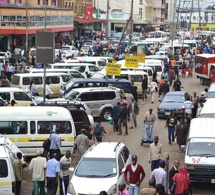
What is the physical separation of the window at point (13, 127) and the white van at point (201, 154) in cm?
536

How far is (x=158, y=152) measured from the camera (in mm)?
18891

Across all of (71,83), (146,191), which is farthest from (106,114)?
(146,191)

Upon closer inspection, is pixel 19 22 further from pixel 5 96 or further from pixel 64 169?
pixel 64 169

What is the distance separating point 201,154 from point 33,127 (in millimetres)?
5928

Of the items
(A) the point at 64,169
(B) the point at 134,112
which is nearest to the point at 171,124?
(B) the point at 134,112

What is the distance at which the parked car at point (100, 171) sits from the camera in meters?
15.9

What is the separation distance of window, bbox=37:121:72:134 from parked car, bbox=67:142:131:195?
161 inches

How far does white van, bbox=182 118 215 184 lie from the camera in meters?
18.1

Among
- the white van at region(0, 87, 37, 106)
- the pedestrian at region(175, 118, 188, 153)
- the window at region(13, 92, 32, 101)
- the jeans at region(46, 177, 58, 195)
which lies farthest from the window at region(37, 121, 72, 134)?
the window at region(13, 92, 32, 101)

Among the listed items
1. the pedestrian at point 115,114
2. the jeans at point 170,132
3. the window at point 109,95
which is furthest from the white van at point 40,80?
the jeans at point 170,132

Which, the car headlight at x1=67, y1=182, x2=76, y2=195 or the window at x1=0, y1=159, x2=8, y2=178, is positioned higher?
the window at x1=0, y1=159, x2=8, y2=178

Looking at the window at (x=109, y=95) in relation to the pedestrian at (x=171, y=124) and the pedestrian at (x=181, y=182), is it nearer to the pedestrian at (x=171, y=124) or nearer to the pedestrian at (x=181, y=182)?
the pedestrian at (x=171, y=124)

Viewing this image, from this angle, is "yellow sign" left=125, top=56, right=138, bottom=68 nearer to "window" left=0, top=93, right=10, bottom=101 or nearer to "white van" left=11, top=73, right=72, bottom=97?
"white van" left=11, top=73, right=72, bottom=97

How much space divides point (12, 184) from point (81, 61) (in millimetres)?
29901
